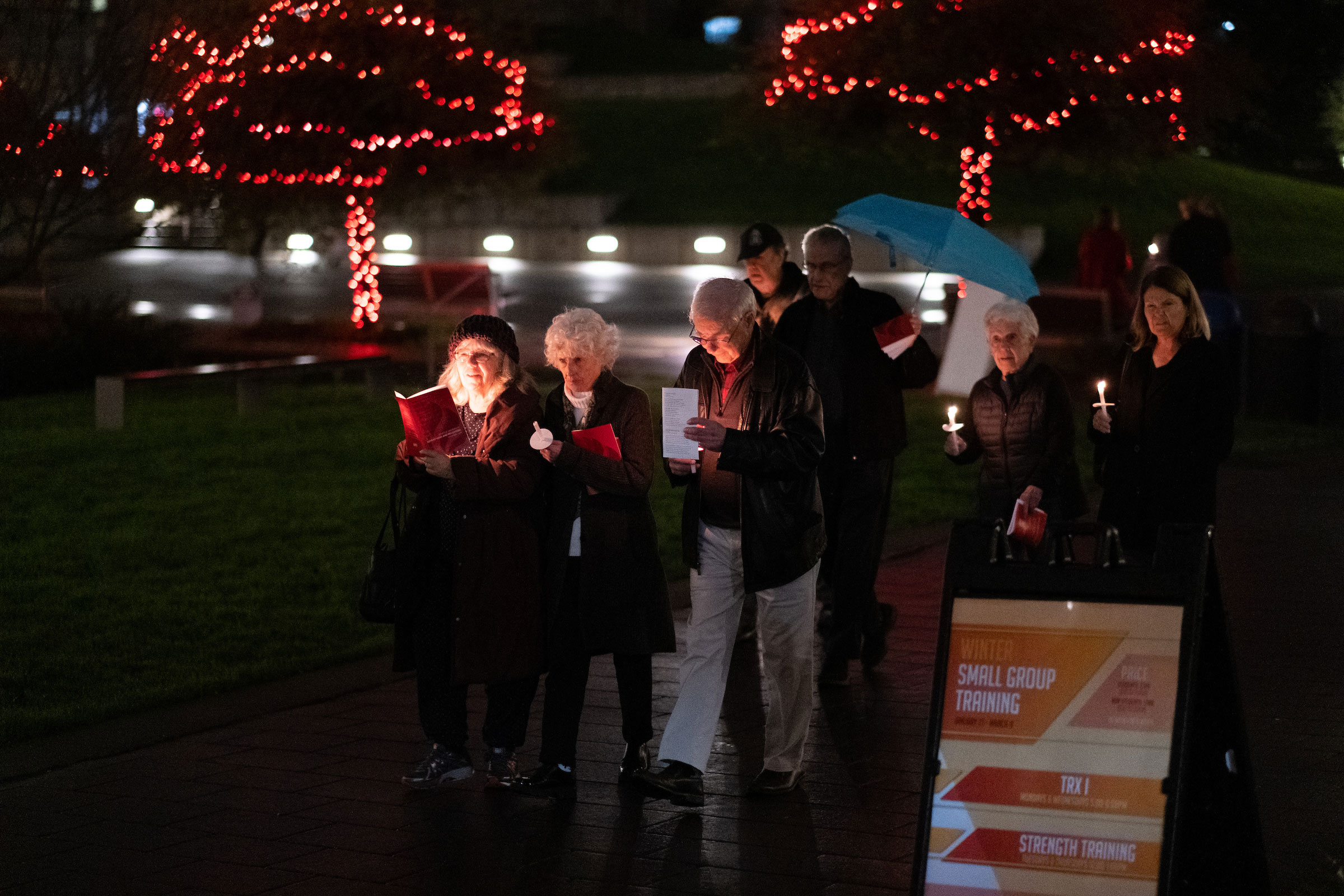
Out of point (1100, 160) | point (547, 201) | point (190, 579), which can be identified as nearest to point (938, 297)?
point (1100, 160)

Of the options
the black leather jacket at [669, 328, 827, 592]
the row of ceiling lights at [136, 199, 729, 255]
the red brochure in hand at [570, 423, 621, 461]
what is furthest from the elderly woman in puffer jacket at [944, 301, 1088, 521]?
the row of ceiling lights at [136, 199, 729, 255]

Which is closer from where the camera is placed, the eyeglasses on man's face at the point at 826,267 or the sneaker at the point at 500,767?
the sneaker at the point at 500,767

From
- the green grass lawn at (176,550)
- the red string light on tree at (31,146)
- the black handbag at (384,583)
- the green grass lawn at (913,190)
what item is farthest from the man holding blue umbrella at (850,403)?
the green grass lawn at (913,190)

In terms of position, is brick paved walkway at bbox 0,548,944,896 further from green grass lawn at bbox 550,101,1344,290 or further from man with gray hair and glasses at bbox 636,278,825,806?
green grass lawn at bbox 550,101,1344,290

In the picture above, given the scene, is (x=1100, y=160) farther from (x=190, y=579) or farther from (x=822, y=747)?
(x=822, y=747)

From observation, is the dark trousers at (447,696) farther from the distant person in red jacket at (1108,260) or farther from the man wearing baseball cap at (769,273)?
the distant person in red jacket at (1108,260)

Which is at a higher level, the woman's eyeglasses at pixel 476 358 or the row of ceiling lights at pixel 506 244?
the row of ceiling lights at pixel 506 244

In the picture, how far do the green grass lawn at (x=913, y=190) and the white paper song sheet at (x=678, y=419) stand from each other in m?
34.6

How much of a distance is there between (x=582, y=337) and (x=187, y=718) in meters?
2.61

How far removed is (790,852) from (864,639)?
261cm

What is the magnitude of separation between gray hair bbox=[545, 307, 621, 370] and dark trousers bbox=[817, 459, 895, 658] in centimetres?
184

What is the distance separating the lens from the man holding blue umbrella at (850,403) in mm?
7723

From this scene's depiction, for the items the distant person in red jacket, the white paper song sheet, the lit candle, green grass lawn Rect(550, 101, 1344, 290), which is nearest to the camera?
the white paper song sheet

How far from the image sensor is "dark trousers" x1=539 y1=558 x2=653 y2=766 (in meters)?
6.35
